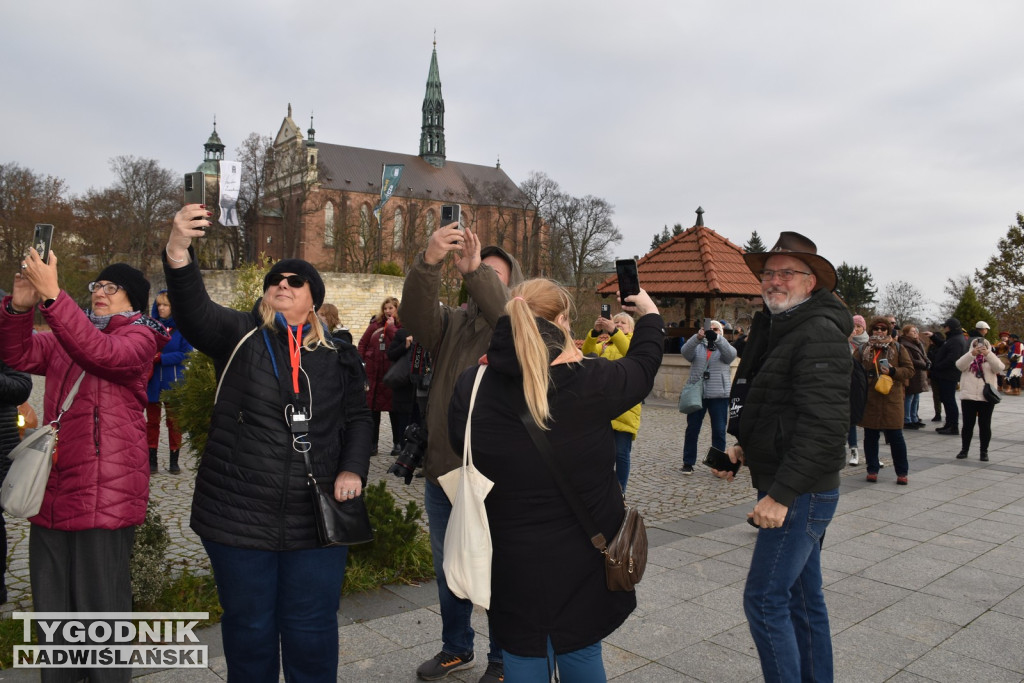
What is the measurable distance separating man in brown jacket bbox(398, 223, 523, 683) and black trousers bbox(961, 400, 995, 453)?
9.64 metres

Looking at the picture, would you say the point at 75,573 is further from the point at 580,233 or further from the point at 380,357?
the point at 580,233

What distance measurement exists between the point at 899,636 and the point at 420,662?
2634 millimetres

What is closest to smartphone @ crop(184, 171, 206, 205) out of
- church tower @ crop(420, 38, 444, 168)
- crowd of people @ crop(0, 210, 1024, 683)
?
crowd of people @ crop(0, 210, 1024, 683)

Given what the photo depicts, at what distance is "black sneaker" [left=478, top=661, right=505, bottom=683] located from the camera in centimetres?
350

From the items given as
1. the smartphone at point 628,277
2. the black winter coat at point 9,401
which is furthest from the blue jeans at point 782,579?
the black winter coat at point 9,401

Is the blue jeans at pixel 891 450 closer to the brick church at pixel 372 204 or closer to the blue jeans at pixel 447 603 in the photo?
the blue jeans at pixel 447 603

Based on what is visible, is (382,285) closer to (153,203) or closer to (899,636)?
(153,203)

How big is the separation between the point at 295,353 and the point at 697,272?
15.5m

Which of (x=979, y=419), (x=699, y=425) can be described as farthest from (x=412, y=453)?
(x=979, y=419)

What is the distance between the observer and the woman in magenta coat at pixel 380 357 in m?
9.70

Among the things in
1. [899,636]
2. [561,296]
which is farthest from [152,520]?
[899,636]

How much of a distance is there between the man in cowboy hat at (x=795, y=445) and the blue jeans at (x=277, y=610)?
1.64 metres

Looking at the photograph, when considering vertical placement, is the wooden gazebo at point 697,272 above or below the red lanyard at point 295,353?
above

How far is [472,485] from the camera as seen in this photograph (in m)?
2.35
